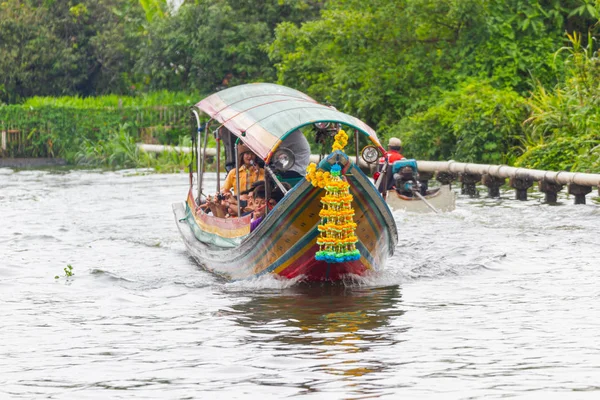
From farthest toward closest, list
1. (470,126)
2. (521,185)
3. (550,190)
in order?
(470,126) < (521,185) < (550,190)

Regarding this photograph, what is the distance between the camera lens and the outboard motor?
18.6 metres

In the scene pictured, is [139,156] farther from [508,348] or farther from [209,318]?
[508,348]

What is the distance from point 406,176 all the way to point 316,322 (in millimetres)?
8493

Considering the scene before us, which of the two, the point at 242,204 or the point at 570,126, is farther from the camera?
the point at 570,126

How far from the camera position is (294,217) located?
11750mm

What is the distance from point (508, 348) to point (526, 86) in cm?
2038

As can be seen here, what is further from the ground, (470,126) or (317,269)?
(470,126)

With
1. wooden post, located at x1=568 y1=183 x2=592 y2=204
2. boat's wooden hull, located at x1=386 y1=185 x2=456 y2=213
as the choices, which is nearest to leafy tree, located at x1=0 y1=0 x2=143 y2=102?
boat's wooden hull, located at x1=386 y1=185 x2=456 y2=213

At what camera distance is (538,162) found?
22.9 meters

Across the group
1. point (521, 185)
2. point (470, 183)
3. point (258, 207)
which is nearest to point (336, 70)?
point (470, 183)

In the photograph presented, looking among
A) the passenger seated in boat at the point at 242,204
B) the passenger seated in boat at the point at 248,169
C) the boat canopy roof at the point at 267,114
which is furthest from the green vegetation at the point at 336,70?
the passenger seated in boat at the point at 242,204

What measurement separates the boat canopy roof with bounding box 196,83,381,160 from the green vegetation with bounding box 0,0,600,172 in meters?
4.50

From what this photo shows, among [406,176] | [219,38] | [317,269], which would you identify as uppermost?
[219,38]

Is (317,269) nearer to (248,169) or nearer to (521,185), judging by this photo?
(248,169)
